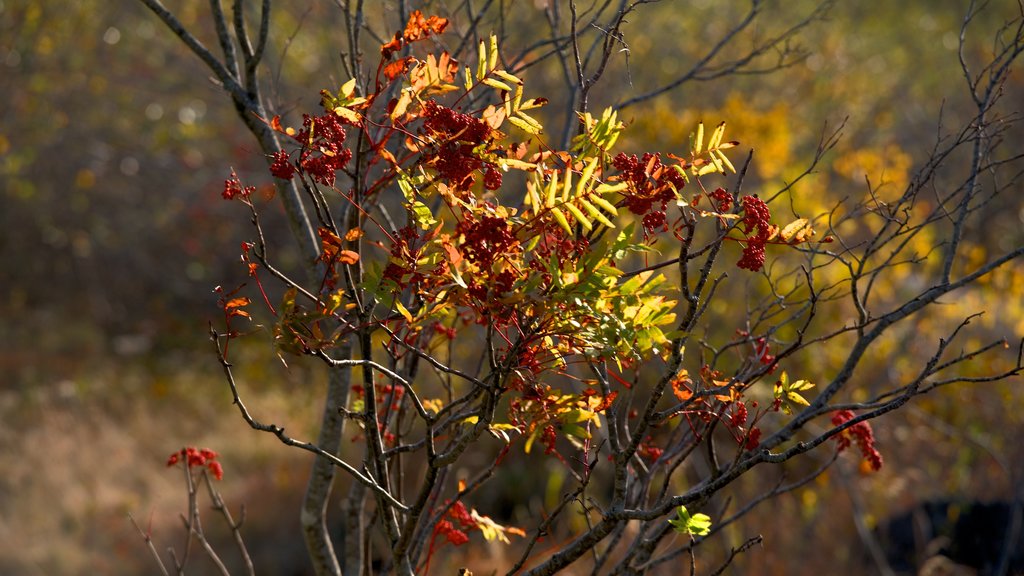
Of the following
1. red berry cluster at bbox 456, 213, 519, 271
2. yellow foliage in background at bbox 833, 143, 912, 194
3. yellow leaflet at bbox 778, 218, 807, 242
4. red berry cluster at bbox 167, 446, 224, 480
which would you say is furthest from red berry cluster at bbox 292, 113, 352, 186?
yellow foliage in background at bbox 833, 143, 912, 194

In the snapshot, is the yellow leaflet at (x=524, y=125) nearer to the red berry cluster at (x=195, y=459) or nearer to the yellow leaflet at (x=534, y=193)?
the yellow leaflet at (x=534, y=193)

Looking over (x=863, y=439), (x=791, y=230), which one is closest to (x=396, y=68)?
(x=791, y=230)

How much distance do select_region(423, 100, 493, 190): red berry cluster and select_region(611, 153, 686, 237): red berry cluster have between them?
0.21 metres

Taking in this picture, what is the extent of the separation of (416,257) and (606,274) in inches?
12.1

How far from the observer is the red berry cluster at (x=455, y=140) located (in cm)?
151

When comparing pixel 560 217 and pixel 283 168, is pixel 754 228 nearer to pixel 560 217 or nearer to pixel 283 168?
pixel 560 217

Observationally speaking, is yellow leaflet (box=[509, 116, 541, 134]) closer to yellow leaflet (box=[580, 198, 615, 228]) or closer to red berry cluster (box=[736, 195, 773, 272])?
yellow leaflet (box=[580, 198, 615, 228])

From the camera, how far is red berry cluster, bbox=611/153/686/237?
5.08 ft

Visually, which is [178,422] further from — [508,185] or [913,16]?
[913,16]

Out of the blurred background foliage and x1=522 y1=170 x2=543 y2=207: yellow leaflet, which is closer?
x1=522 y1=170 x2=543 y2=207: yellow leaflet

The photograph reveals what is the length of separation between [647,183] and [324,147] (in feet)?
1.71

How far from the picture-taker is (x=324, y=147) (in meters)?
1.54

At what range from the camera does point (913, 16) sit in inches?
600

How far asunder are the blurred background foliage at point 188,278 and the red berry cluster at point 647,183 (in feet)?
10.7
